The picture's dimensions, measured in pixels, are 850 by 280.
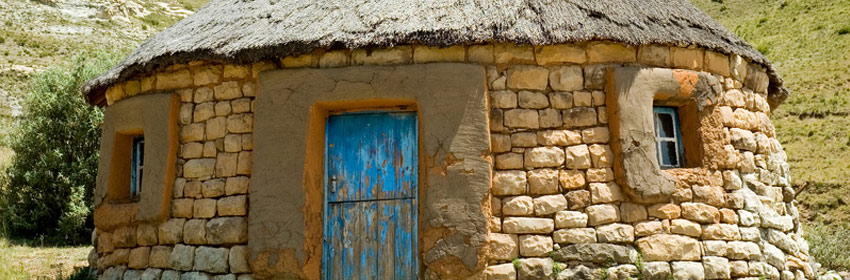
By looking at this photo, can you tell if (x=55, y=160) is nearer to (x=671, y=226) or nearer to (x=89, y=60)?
(x=89, y=60)

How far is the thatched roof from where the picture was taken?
4.96 m

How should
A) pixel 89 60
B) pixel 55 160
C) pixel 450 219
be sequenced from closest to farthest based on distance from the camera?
pixel 450 219 → pixel 55 160 → pixel 89 60

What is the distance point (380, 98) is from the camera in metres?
Answer: 5.00

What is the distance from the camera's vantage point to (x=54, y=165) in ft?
39.5

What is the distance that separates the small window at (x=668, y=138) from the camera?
18.0 feet

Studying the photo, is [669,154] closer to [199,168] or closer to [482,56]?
[482,56]

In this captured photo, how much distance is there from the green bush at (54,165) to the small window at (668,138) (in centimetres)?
993

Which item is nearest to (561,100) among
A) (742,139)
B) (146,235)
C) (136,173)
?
(742,139)

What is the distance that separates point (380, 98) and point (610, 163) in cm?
185

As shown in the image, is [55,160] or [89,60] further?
[89,60]

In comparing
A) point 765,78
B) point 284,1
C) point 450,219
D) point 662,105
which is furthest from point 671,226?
point 284,1

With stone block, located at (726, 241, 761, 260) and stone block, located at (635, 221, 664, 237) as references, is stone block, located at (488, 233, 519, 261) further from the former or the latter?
stone block, located at (726, 241, 761, 260)

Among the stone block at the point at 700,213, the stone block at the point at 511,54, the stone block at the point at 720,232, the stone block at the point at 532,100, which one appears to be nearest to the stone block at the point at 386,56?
the stone block at the point at 511,54

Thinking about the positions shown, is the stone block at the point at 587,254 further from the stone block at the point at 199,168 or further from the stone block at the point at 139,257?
the stone block at the point at 139,257
